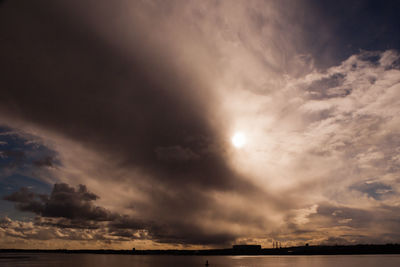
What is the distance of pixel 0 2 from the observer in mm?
13898

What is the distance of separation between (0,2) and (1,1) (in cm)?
11

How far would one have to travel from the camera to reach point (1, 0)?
13.7 meters

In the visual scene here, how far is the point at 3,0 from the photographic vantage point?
1388 centimetres

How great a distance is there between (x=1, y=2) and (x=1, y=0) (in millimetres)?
324

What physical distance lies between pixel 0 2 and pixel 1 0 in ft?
0.89

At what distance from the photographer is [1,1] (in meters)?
13.8

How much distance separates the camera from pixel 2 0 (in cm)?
1378

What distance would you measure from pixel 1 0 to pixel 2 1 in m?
0.25

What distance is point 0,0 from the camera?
44.9ft

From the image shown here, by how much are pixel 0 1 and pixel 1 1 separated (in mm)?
88

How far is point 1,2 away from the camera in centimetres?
1397

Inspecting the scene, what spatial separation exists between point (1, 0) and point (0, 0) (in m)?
0.05

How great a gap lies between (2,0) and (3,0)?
11cm
